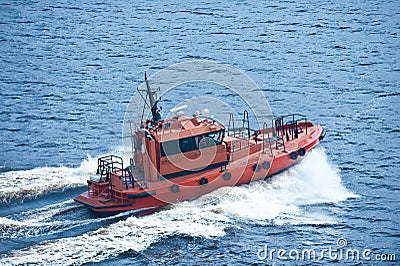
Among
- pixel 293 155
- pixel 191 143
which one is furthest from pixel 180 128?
pixel 293 155

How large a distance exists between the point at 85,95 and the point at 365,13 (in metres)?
26.7

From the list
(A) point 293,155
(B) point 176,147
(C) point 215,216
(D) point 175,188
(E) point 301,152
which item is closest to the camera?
(C) point 215,216

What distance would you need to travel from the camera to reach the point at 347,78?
53.5m

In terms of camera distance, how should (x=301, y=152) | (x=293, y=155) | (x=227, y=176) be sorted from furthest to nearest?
1. (x=301, y=152)
2. (x=293, y=155)
3. (x=227, y=176)

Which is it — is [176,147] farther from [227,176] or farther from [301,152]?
[301,152]

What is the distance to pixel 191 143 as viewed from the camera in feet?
118

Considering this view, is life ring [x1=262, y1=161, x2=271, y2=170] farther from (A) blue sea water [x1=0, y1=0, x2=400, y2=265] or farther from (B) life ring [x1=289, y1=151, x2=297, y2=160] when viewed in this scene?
(B) life ring [x1=289, y1=151, x2=297, y2=160]

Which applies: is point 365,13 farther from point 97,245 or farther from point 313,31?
point 97,245

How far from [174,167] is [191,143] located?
1.30m

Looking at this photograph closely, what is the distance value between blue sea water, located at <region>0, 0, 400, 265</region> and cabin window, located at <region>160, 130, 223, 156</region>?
2331 millimetres

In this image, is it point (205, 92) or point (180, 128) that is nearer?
point (180, 128)

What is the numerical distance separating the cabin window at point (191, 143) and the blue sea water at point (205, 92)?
2.33m

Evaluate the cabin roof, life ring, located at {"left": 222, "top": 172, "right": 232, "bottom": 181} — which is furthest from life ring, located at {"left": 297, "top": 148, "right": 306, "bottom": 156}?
the cabin roof

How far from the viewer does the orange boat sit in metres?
35.2
